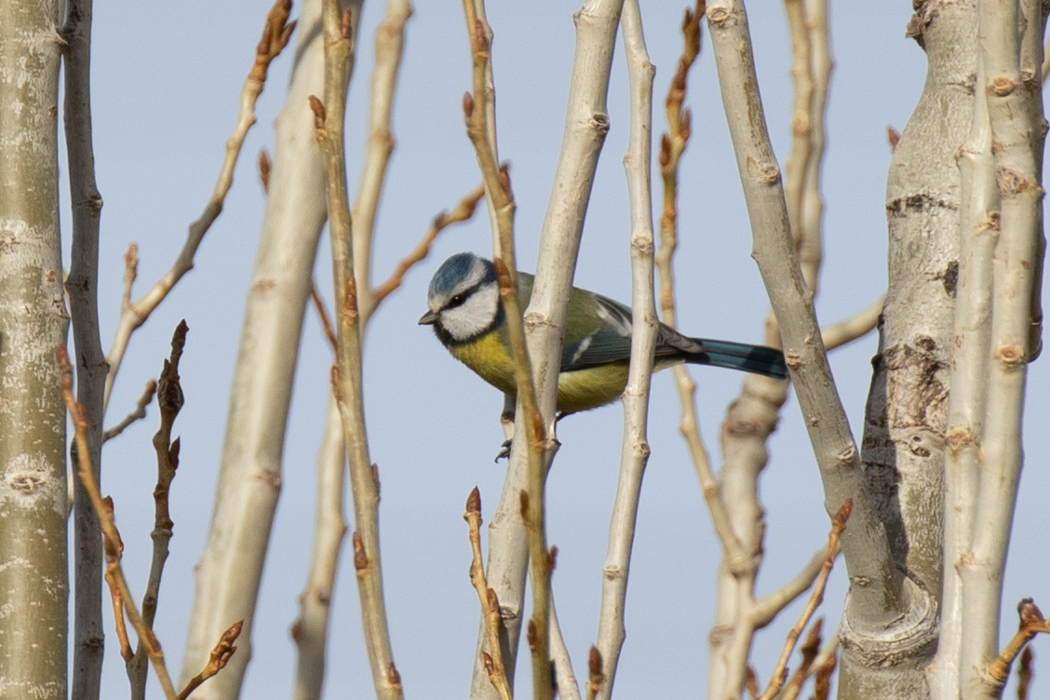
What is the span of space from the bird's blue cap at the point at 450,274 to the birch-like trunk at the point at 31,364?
10.9ft

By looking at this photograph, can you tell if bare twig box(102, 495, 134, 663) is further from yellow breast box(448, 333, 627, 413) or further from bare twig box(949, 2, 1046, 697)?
yellow breast box(448, 333, 627, 413)

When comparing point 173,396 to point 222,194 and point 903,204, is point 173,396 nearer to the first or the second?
point 222,194

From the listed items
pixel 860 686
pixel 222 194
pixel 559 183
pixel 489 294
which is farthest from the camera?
pixel 489 294

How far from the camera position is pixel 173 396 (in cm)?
204

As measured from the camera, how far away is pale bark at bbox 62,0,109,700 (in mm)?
1852

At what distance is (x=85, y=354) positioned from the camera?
192 cm

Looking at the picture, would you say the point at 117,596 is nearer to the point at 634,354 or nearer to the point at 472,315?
the point at 634,354

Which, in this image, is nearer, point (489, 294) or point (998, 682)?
point (998, 682)

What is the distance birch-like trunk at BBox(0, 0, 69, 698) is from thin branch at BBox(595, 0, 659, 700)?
0.78 m

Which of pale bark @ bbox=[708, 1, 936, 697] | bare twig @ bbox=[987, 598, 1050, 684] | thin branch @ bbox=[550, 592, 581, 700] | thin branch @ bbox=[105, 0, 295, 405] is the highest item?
thin branch @ bbox=[105, 0, 295, 405]

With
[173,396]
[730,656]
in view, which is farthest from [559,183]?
[730,656]

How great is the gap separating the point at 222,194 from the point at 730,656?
1750 millimetres

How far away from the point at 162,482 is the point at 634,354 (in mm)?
787

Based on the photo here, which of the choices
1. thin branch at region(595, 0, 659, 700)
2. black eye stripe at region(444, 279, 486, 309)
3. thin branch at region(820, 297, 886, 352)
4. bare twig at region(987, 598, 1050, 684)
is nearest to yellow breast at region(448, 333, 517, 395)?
black eye stripe at region(444, 279, 486, 309)
